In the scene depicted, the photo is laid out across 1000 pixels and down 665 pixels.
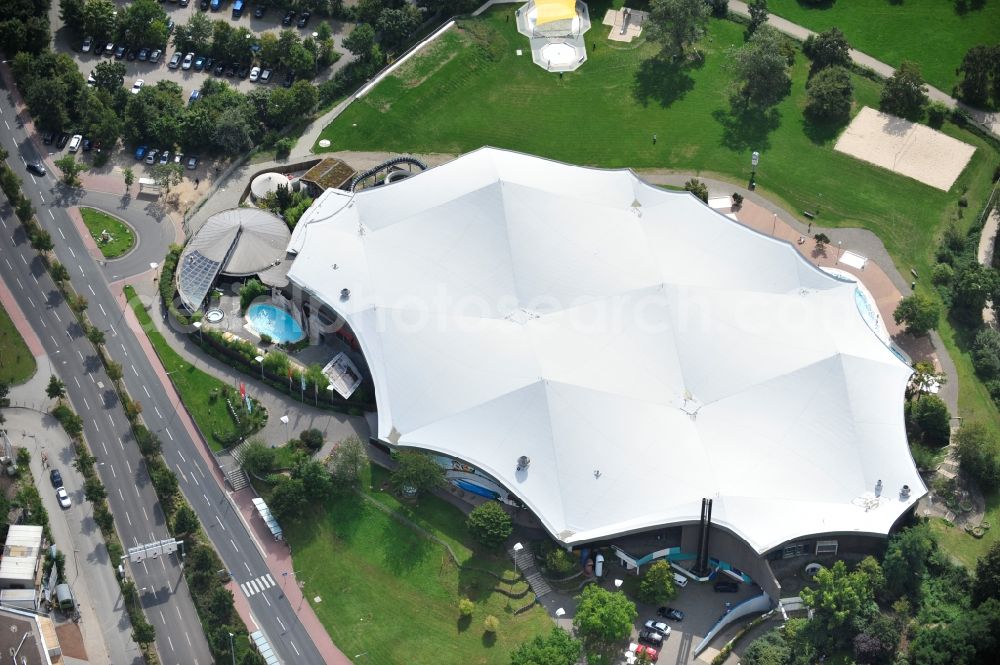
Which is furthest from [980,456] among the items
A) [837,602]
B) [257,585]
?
[257,585]

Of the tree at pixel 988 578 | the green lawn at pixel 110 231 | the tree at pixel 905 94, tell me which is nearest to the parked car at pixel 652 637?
the tree at pixel 988 578

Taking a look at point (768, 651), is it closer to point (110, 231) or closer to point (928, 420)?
point (928, 420)

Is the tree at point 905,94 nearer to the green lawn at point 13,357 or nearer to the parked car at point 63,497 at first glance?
the green lawn at point 13,357

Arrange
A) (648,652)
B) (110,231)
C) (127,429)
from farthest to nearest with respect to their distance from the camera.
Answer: (110,231), (127,429), (648,652)

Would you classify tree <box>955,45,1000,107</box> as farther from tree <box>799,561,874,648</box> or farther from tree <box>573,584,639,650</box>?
tree <box>573,584,639,650</box>

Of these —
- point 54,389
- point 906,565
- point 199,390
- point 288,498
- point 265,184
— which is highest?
point 265,184

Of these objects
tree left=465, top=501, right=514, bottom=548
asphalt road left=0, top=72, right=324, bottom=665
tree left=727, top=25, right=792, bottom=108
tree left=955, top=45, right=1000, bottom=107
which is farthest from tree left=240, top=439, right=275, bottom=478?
tree left=955, top=45, right=1000, bottom=107

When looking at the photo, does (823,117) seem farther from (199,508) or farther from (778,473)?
(199,508)
